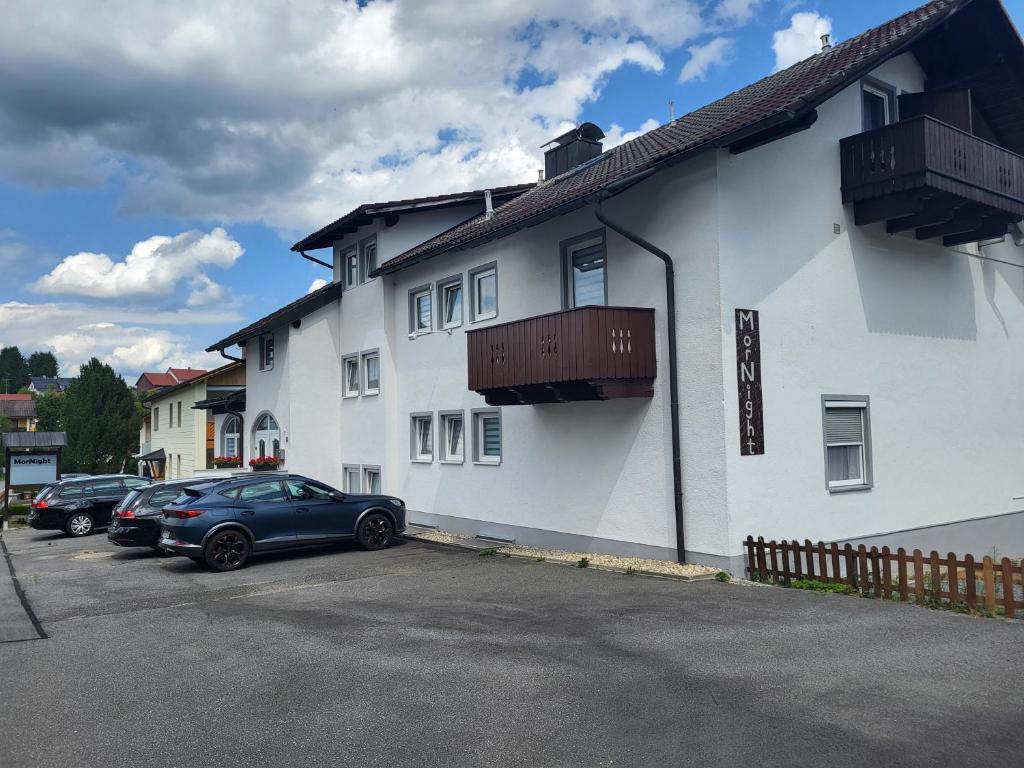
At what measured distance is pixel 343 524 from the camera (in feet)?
48.1

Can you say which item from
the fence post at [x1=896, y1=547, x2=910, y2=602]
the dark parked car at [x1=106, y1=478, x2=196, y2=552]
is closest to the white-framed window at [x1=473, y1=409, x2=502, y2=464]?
the dark parked car at [x1=106, y1=478, x2=196, y2=552]

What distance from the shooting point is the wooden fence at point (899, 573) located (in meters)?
8.54

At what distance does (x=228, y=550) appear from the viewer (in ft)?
44.1

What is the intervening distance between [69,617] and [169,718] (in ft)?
16.5

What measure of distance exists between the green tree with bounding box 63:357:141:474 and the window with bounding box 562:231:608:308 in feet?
142

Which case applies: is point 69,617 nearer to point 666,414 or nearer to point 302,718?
point 302,718

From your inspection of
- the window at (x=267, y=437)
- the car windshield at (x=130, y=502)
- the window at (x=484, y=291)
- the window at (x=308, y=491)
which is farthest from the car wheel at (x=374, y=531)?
the window at (x=267, y=437)

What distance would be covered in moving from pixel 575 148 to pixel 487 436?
761 centimetres

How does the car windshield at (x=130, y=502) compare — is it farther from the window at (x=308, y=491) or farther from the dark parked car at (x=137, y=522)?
the window at (x=308, y=491)

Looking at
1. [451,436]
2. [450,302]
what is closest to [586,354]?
[451,436]

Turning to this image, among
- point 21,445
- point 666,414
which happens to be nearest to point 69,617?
point 666,414

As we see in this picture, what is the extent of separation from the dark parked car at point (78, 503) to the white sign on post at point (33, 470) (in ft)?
21.0

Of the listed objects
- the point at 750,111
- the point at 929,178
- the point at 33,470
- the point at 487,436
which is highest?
the point at 750,111

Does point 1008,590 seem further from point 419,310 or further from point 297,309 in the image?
point 297,309
